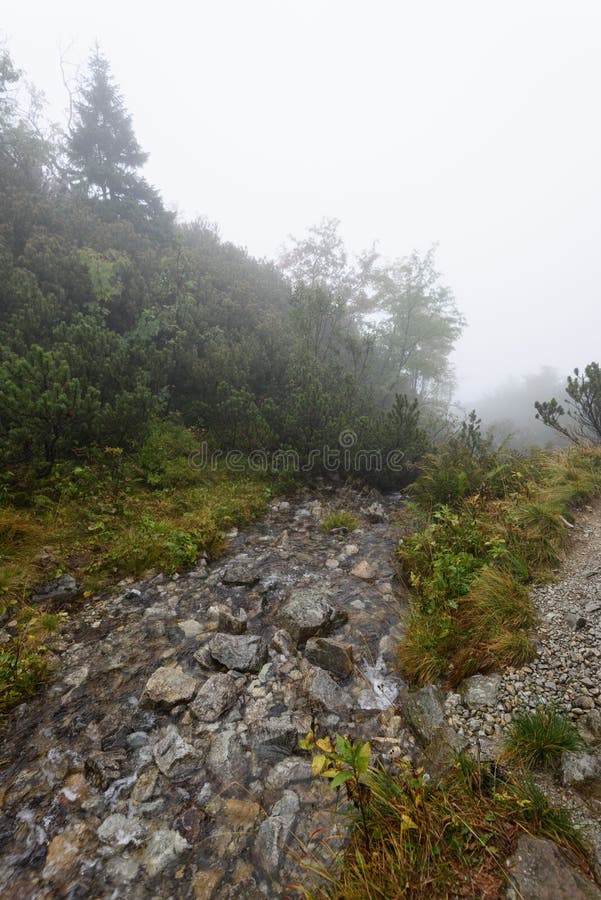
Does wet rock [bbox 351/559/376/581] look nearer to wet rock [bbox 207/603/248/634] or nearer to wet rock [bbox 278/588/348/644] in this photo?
wet rock [bbox 278/588/348/644]

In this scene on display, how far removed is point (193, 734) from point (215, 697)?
0.29 metres

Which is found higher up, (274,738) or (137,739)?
(274,738)

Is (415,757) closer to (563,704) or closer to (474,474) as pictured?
(563,704)

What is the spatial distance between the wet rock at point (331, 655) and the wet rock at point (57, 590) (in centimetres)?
266

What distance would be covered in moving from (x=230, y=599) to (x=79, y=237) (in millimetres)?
12484

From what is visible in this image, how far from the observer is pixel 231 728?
269 cm

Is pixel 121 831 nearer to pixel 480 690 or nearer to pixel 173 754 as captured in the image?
pixel 173 754

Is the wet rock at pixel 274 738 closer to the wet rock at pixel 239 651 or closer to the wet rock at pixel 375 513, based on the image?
the wet rock at pixel 239 651

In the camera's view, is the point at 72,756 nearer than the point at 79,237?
Yes

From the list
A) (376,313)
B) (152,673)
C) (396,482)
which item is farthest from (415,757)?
(376,313)

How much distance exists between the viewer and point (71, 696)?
9.53 ft

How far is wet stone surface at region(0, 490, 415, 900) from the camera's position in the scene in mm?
1949

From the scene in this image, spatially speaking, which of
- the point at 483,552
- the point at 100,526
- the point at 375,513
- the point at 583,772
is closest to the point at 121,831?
the point at 583,772

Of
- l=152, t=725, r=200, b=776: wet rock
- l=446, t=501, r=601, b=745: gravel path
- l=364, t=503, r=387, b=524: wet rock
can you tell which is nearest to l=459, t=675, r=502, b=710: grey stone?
l=446, t=501, r=601, b=745: gravel path
